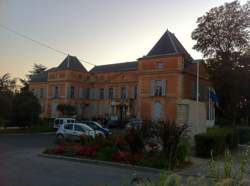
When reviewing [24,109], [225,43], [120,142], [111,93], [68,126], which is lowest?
[120,142]

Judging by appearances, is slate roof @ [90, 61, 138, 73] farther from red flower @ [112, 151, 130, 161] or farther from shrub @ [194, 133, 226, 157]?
red flower @ [112, 151, 130, 161]

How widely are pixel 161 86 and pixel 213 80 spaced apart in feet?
26.7

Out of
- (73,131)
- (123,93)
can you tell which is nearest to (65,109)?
(123,93)

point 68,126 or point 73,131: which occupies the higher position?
point 68,126

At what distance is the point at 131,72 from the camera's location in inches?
2328

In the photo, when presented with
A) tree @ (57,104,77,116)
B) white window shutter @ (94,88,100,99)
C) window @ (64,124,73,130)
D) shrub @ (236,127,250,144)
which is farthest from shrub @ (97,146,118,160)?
white window shutter @ (94,88,100,99)

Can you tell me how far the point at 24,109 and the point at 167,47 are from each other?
2118 cm

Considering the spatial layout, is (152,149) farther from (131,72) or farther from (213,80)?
(131,72)

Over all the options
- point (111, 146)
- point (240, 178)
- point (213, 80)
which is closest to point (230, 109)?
point (213, 80)

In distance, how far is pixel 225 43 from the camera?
40469 mm

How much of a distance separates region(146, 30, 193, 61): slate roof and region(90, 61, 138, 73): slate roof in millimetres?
12883

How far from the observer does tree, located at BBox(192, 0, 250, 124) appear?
39.0m

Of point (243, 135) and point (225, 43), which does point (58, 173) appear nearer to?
point (243, 135)

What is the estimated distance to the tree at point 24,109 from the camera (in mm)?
36197
